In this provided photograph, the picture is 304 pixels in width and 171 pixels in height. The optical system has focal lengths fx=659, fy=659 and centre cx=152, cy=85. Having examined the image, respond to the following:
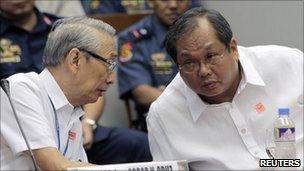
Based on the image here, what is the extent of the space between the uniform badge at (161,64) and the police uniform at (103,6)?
0.64 meters

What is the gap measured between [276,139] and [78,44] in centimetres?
72

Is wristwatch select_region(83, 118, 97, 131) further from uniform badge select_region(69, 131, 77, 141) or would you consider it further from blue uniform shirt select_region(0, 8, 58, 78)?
uniform badge select_region(69, 131, 77, 141)

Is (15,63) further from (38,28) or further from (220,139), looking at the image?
(220,139)

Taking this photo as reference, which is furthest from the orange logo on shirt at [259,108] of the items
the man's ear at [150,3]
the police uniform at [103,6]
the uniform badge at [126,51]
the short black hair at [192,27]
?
the police uniform at [103,6]

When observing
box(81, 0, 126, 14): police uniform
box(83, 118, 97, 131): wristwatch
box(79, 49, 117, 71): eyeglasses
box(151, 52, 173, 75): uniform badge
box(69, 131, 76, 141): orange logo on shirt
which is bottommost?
box(83, 118, 97, 131): wristwatch

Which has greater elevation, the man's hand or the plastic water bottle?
the plastic water bottle

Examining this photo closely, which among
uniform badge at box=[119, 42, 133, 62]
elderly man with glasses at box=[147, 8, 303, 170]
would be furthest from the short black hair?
uniform badge at box=[119, 42, 133, 62]

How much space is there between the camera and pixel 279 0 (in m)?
3.33

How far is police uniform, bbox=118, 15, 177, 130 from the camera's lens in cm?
344

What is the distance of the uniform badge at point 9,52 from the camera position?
3.26 m

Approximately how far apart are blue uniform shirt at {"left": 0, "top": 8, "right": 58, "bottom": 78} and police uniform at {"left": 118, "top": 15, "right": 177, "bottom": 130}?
43cm

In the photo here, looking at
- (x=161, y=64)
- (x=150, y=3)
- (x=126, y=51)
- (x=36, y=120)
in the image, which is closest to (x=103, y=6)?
(x=150, y=3)

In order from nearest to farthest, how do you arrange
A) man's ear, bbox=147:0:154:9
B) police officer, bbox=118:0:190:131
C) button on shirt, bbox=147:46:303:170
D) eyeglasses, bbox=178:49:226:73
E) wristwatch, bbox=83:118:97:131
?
eyeglasses, bbox=178:49:226:73 < button on shirt, bbox=147:46:303:170 < wristwatch, bbox=83:118:97:131 < police officer, bbox=118:0:190:131 < man's ear, bbox=147:0:154:9

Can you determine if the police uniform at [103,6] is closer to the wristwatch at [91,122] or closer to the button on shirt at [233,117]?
the wristwatch at [91,122]
